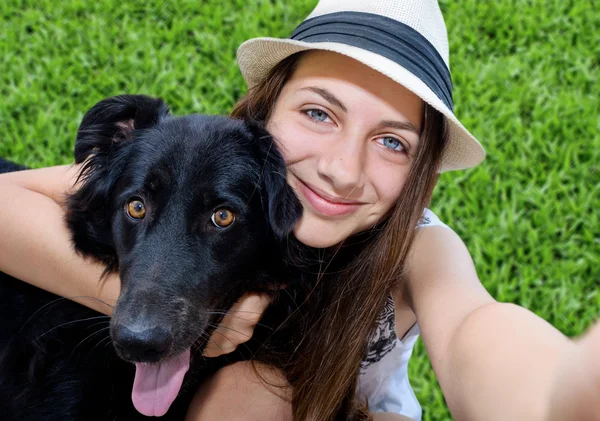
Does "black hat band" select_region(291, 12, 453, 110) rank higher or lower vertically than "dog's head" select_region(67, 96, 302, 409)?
higher

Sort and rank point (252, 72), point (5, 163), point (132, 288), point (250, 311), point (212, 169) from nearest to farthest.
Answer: point (132, 288) < point (212, 169) < point (250, 311) < point (252, 72) < point (5, 163)

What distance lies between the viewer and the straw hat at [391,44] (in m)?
2.20

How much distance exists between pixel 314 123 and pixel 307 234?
0.44 m

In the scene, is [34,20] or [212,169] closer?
[212,169]

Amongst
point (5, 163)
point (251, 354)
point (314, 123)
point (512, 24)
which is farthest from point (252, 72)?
point (512, 24)

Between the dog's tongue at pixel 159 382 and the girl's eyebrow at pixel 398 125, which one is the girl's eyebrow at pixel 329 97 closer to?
the girl's eyebrow at pixel 398 125

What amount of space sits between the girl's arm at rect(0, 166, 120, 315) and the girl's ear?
32cm

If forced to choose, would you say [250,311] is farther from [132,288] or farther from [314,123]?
[314,123]

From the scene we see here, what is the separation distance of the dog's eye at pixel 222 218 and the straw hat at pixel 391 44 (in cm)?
69

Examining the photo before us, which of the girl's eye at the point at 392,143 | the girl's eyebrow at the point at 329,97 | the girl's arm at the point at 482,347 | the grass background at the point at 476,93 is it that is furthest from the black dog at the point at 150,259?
the grass background at the point at 476,93

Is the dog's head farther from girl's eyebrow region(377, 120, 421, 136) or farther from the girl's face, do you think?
girl's eyebrow region(377, 120, 421, 136)

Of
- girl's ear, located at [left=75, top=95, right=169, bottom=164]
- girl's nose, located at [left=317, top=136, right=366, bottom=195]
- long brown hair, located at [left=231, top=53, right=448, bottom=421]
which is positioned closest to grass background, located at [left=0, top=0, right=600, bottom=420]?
long brown hair, located at [left=231, top=53, right=448, bottom=421]

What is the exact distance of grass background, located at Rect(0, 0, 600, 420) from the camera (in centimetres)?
394

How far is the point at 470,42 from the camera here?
17.9 ft
